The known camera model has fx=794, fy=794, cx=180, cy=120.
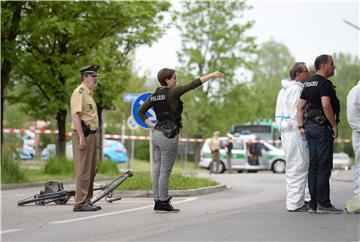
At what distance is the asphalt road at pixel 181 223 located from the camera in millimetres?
8211

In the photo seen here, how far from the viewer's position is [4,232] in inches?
354

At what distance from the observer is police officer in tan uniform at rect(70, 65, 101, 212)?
10953 millimetres

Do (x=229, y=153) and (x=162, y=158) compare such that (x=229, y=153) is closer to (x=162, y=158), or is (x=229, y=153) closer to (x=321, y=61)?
(x=162, y=158)

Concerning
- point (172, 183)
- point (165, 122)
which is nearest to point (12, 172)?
point (172, 183)

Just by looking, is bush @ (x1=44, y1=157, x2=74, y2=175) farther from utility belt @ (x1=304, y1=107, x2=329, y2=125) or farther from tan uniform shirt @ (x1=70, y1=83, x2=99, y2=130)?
utility belt @ (x1=304, y1=107, x2=329, y2=125)

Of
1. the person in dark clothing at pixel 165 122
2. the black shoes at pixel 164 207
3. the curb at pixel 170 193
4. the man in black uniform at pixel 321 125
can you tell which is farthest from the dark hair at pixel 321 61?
the curb at pixel 170 193

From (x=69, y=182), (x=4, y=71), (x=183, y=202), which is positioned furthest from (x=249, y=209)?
(x=4, y=71)

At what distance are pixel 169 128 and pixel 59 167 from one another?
14.6 metres

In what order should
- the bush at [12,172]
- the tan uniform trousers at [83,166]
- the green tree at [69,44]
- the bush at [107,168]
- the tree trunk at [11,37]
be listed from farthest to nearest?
the bush at [107,168], the green tree at [69,44], the tree trunk at [11,37], the bush at [12,172], the tan uniform trousers at [83,166]

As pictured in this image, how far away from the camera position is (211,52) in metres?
51.8

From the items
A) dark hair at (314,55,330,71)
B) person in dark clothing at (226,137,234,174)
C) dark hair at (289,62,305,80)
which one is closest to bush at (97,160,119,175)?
person in dark clothing at (226,137,234,174)

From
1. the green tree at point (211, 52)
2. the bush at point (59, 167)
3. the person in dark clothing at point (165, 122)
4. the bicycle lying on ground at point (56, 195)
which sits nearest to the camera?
the person in dark clothing at point (165, 122)

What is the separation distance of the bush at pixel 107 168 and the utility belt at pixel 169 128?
15.5 meters

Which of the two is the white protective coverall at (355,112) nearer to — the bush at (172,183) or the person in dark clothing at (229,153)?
the bush at (172,183)
